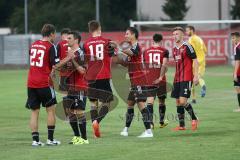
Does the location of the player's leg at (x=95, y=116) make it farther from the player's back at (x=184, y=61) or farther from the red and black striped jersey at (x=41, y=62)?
the player's back at (x=184, y=61)

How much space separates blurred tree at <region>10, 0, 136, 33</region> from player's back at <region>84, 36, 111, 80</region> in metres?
52.2

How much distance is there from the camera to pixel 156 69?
17500 millimetres

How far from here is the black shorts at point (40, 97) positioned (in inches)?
565

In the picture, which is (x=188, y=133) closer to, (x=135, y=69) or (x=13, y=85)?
(x=135, y=69)

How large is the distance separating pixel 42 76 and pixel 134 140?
2.09 metres

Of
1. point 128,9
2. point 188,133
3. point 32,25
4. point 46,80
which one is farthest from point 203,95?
point 128,9

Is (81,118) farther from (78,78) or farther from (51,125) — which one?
(78,78)

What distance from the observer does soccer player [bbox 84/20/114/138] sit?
15.9 m

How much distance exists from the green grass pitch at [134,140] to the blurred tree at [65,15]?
45.6 m

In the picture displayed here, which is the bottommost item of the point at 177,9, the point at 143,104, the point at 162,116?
the point at 162,116

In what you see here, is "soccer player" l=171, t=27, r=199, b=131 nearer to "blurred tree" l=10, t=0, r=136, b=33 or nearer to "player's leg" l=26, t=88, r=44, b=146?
"player's leg" l=26, t=88, r=44, b=146

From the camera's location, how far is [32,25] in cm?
6856

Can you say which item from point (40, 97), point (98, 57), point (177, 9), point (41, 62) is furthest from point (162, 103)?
point (177, 9)

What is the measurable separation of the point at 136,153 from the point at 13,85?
21111 millimetres
